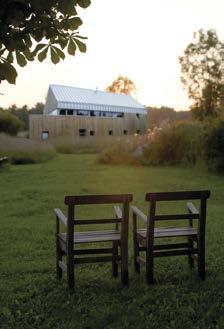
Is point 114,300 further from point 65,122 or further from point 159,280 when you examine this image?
point 65,122

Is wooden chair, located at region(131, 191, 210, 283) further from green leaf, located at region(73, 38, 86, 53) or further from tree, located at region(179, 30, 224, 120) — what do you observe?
tree, located at region(179, 30, 224, 120)

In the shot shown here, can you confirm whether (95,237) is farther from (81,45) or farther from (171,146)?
(171,146)

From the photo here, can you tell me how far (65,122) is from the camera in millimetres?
49406

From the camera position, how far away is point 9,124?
147 feet

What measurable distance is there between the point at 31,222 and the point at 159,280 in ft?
15.2

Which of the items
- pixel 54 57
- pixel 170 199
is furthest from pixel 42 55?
pixel 170 199

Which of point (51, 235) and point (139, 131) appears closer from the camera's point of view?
point (51, 235)

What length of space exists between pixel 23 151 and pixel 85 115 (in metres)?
26.9

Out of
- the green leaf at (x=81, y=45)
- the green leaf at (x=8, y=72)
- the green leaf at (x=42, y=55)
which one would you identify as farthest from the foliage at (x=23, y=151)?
the green leaf at (x=8, y=72)

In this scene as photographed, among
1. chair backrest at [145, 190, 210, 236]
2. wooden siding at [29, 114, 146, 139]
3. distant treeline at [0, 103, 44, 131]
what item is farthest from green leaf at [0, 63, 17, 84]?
distant treeline at [0, 103, 44, 131]

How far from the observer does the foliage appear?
94.0ft

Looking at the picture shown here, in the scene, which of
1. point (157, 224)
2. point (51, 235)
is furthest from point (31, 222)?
point (157, 224)

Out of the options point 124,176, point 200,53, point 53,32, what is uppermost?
point 200,53

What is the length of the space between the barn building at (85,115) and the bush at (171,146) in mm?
23984
